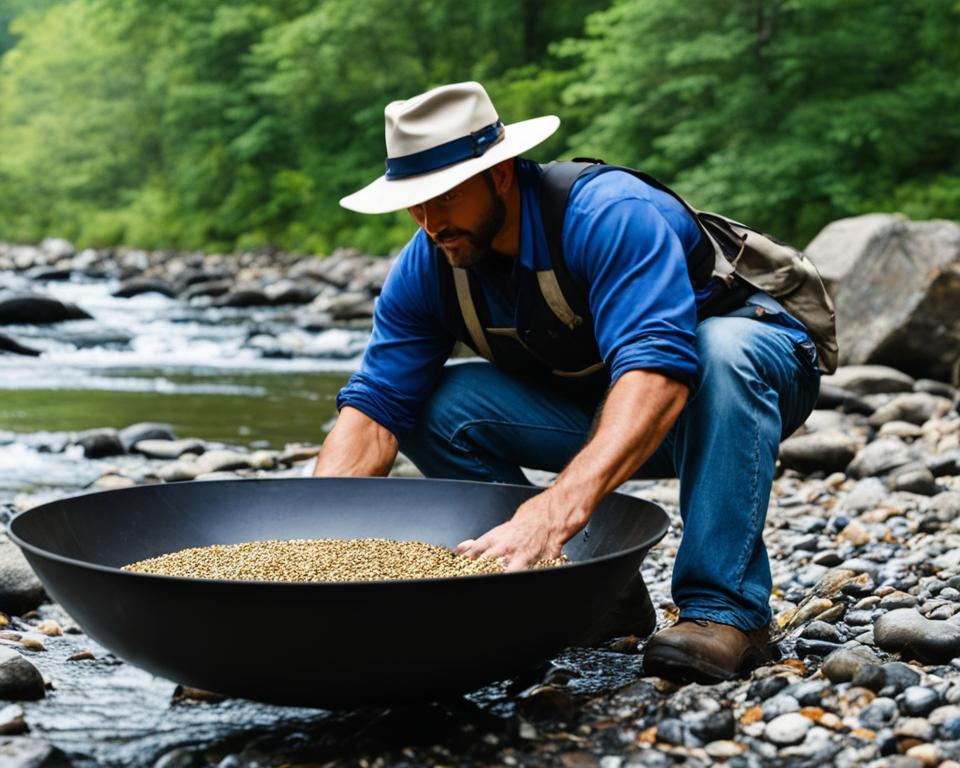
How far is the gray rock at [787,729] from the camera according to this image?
6.15ft

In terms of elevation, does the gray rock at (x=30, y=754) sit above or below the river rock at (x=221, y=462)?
above

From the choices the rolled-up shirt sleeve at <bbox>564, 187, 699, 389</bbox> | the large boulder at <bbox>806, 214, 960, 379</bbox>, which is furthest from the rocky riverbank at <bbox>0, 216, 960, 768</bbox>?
the large boulder at <bbox>806, 214, 960, 379</bbox>

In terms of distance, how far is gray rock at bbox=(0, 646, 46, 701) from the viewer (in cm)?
218

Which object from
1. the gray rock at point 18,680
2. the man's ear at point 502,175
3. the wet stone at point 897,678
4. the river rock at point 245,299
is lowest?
the river rock at point 245,299

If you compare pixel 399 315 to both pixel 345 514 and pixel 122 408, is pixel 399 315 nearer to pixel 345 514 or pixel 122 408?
pixel 345 514

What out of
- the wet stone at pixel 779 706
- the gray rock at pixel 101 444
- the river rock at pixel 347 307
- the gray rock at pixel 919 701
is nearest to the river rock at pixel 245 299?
the river rock at pixel 347 307

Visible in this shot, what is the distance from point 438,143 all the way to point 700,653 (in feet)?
3.61

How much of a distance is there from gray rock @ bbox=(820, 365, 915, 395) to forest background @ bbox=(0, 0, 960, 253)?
6395 millimetres

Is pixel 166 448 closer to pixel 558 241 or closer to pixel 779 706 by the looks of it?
pixel 558 241

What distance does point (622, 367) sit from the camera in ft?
7.17

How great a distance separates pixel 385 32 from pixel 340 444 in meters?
23.5

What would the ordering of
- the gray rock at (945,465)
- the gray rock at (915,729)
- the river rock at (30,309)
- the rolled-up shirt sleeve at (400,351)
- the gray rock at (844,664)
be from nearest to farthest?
1. the gray rock at (915,729)
2. the gray rock at (844,664)
3. the rolled-up shirt sleeve at (400,351)
4. the gray rock at (945,465)
5. the river rock at (30,309)

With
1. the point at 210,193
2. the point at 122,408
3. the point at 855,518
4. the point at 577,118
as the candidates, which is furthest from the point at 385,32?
the point at 855,518

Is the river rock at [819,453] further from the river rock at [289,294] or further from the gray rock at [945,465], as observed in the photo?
the river rock at [289,294]
